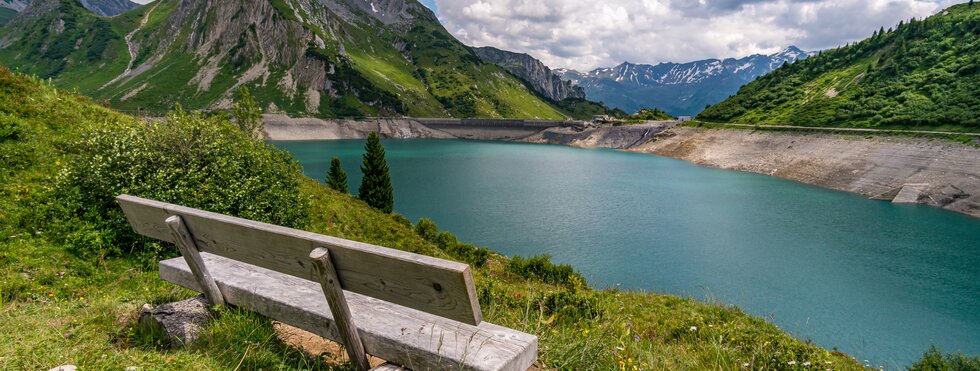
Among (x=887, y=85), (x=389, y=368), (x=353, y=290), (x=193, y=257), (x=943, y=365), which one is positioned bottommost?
(x=943, y=365)

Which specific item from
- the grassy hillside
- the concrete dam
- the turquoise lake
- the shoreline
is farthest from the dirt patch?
the concrete dam

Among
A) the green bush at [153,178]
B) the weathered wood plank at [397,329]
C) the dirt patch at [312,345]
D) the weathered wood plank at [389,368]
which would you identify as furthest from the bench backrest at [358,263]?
the green bush at [153,178]

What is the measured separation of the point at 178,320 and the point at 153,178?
6888 mm

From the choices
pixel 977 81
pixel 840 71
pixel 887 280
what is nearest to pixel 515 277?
pixel 887 280

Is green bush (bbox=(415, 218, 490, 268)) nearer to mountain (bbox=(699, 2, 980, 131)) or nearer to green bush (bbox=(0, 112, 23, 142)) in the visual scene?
green bush (bbox=(0, 112, 23, 142))

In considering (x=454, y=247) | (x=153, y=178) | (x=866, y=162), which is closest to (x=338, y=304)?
(x=153, y=178)

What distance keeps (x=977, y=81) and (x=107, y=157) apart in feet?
404

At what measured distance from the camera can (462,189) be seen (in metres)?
58.8

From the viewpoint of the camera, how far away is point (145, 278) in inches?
307

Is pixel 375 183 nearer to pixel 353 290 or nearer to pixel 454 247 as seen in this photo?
pixel 454 247

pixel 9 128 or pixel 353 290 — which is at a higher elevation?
pixel 9 128

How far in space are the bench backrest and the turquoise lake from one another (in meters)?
14.6

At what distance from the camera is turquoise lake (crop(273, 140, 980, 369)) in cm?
2348

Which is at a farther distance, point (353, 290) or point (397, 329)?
point (397, 329)
